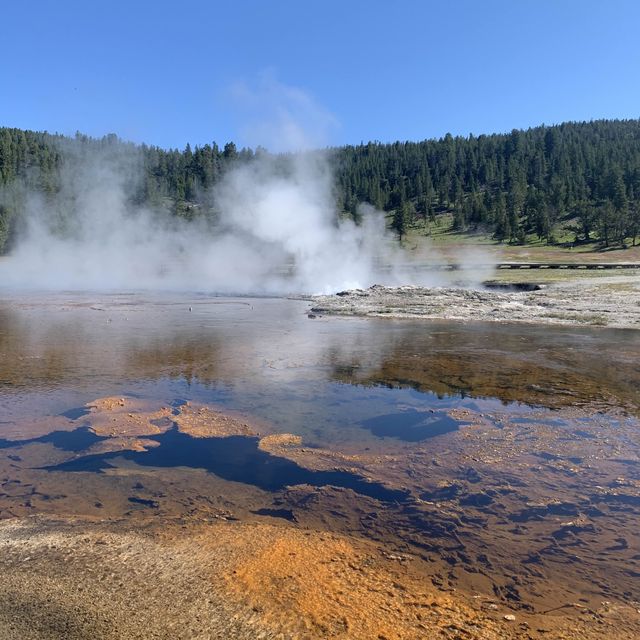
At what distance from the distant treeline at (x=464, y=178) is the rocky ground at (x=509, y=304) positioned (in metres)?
15.9

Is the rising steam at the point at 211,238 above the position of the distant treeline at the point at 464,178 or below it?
below

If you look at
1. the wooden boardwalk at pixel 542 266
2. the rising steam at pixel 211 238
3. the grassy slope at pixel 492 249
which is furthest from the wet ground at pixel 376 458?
the grassy slope at pixel 492 249

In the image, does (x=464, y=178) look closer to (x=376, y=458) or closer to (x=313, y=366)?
(x=313, y=366)

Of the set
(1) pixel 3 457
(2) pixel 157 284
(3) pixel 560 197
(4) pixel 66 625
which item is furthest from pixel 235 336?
(3) pixel 560 197

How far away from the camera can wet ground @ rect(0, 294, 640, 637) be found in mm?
4734

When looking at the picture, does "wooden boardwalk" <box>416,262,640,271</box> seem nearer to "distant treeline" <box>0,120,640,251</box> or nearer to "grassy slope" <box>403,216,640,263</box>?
"grassy slope" <box>403,216,640,263</box>

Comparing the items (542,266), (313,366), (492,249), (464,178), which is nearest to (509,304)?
(313,366)

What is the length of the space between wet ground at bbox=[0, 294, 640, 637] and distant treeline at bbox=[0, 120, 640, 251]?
29.8 m

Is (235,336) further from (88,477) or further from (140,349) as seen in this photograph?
(88,477)

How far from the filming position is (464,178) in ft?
406

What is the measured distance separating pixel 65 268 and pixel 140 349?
49.8 m

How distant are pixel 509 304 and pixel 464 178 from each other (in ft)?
344

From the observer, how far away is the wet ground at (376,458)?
4.73 m

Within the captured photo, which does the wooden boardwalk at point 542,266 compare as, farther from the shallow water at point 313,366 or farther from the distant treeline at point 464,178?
the shallow water at point 313,366
